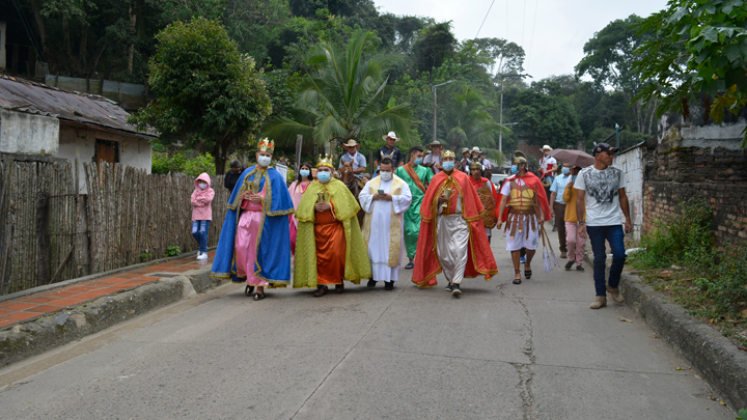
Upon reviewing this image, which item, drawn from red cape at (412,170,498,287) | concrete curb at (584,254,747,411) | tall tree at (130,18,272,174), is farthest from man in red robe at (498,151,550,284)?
tall tree at (130,18,272,174)

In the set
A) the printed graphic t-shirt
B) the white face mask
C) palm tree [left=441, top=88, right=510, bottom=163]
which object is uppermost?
palm tree [left=441, top=88, right=510, bottom=163]

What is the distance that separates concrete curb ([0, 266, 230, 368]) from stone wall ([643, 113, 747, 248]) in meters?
7.02

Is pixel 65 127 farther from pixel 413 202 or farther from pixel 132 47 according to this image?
pixel 132 47

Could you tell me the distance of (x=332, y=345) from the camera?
17.0 feet

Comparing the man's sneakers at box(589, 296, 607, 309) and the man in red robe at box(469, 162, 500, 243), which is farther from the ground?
the man in red robe at box(469, 162, 500, 243)

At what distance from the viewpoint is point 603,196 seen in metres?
6.81

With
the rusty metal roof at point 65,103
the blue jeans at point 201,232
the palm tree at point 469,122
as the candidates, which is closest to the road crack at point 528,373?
the blue jeans at point 201,232

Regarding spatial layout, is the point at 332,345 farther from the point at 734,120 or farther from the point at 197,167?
the point at 197,167

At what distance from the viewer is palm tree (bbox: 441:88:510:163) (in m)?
38.8

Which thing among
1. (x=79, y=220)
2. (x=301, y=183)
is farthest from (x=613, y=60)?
(x=79, y=220)

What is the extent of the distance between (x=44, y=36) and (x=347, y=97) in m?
18.1

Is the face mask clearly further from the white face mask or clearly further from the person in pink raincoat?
the person in pink raincoat

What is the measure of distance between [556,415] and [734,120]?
7.40m

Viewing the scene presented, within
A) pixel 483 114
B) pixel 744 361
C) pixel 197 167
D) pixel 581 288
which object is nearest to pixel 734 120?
pixel 581 288
